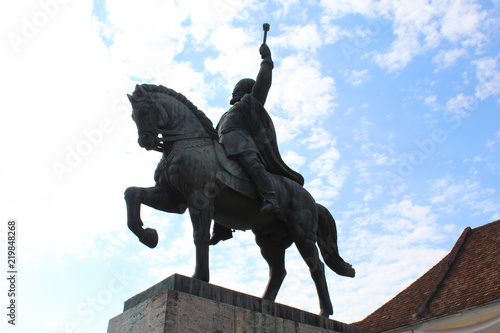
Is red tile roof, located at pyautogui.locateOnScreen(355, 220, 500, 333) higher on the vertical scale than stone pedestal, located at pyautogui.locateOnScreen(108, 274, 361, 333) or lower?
higher

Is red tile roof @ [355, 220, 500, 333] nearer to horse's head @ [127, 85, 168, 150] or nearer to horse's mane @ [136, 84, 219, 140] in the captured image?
Answer: horse's mane @ [136, 84, 219, 140]

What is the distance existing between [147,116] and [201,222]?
4.79ft

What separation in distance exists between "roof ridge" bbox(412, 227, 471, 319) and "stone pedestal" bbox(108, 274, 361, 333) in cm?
1097

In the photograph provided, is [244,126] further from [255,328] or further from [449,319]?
[449,319]

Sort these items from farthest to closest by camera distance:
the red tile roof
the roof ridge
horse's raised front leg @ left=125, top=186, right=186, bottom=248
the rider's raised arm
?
1. the roof ridge
2. the red tile roof
3. the rider's raised arm
4. horse's raised front leg @ left=125, top=186, right=186, bottom=248

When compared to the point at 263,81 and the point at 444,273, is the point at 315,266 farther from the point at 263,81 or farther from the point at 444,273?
the point at 444,273

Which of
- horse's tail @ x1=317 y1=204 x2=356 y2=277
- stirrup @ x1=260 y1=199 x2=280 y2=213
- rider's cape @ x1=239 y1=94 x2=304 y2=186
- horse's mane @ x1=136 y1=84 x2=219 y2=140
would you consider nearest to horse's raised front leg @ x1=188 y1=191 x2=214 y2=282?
stirrup @ x1=260 y1=199 x2=280 y2=213

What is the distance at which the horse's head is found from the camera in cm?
559

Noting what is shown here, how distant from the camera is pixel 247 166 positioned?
5984mm

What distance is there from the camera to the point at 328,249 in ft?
23.3

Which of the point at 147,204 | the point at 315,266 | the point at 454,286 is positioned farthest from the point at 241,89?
the point at 454,286

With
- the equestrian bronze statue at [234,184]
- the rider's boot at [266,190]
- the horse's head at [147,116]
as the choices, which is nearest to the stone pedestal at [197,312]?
the equestrian bronze statue at [234,184]

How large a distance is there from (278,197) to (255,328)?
6.36 ft

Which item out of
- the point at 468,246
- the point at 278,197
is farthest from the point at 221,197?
the point at 468,246
